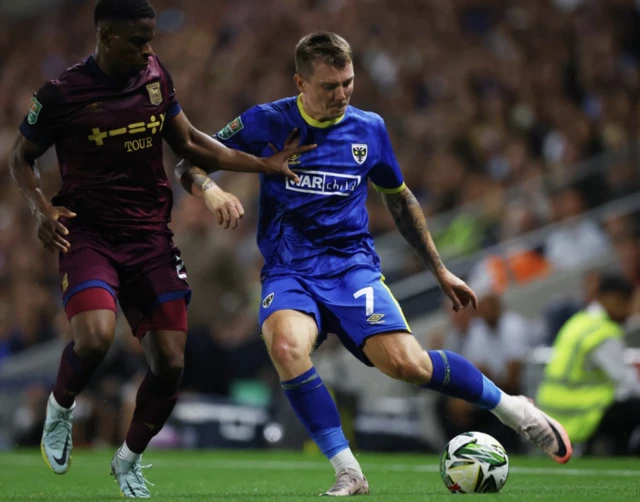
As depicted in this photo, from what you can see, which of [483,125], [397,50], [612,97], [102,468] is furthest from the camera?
[397,50]

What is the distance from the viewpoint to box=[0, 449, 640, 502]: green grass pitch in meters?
6.02

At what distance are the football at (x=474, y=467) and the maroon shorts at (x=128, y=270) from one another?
165 centimetres

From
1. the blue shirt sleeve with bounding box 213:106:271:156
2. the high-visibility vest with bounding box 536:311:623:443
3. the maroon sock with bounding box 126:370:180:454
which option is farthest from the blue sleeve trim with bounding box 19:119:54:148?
the high-visibility vest with bounding box 536:311:623:443

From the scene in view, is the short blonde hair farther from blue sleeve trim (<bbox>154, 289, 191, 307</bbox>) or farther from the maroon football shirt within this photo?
blue sleeve trim (<bbox>154, 289, 191, 307</bbox>)

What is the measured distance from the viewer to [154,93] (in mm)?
6164

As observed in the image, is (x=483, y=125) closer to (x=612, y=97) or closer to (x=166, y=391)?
(x=612, y=97)

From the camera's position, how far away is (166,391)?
6.24 meters

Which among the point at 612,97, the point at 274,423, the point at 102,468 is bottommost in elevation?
the point at 274,423

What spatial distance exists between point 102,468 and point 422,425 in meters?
3.23

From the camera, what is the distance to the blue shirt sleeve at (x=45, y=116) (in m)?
5.91

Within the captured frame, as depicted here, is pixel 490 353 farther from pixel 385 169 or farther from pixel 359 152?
pixel 359 152

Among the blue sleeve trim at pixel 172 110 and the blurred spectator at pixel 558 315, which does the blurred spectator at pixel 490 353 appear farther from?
the blue sleeve trim at pixel 172 110

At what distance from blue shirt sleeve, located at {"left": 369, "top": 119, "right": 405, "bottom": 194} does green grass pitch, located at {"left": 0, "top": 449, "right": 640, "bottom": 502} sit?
5.55 ft

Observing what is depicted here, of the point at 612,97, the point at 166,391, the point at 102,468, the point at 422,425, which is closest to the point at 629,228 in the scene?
the point at 612,97
